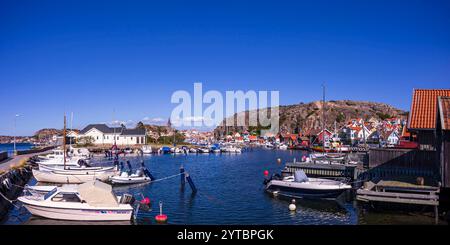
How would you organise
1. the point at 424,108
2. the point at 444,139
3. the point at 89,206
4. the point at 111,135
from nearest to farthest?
the point at 444,139
the point at 89,206
the point at 424,108
the point at 111,135

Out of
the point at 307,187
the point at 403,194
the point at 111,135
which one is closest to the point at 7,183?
the point at 307,187

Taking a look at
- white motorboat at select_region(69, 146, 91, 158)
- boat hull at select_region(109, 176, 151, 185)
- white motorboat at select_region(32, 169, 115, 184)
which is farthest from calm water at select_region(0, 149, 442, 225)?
white motorboat at select_region(69, 146, 91, 158)

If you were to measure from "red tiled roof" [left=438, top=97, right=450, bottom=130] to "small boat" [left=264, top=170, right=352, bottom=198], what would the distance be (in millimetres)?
10914

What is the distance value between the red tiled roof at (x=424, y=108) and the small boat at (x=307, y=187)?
24.7ft

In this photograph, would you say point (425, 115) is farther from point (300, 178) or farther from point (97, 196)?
point (97, 196)

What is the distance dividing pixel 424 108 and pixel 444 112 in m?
7.13

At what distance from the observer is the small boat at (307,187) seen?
3159cm

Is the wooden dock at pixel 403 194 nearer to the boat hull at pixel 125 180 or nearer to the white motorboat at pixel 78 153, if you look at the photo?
the boat hull at pixel 125 180

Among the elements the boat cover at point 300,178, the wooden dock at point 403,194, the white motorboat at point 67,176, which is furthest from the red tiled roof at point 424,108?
the white motorboat at point 67,176

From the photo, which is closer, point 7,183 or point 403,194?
point 403,194

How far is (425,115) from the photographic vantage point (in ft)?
95.2

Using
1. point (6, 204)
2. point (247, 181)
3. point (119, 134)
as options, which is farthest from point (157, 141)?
point (6, 204)

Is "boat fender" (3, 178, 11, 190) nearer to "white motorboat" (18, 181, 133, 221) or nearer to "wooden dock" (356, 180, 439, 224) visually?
"white motorboat" (18, 181, 133, 221)
